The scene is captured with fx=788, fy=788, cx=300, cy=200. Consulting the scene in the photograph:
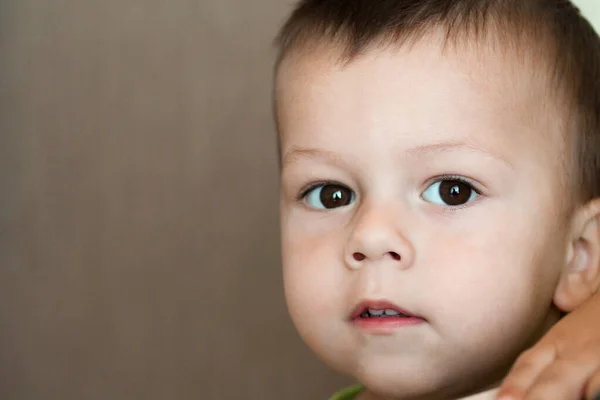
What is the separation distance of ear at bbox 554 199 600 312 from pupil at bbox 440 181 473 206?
0.47 feet

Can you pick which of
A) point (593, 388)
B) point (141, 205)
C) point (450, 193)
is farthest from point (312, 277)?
point (141, 205)

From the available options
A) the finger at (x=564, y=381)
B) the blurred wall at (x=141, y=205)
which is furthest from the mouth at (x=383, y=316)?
the blurred wall at (x=141, y=205)

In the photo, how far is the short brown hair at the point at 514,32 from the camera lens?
0.87 m

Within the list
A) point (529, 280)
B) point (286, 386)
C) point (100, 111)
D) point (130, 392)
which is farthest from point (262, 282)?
point (529, 280)

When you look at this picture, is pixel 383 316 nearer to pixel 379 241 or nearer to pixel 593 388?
pixel 379 241

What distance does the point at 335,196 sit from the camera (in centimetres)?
92

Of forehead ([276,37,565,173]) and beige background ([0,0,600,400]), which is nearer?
forehead ([276,37,565,173])

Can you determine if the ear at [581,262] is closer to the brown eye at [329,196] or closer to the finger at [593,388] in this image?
the brown eye at [329,196]

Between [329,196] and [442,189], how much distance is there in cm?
14

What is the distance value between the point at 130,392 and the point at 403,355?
1.03 metres

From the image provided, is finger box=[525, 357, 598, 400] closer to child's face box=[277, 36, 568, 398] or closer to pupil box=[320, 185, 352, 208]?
child's face box=[277, 36, 568, 398]

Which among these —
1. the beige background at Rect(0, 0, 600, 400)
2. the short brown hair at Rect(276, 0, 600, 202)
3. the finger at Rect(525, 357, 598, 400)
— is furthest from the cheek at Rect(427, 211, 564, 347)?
the beige background at Rect(0, 0, 600, 400)

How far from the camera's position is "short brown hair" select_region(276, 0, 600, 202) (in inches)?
34.1

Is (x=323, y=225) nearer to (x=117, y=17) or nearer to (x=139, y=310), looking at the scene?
(x=139, y=310)
